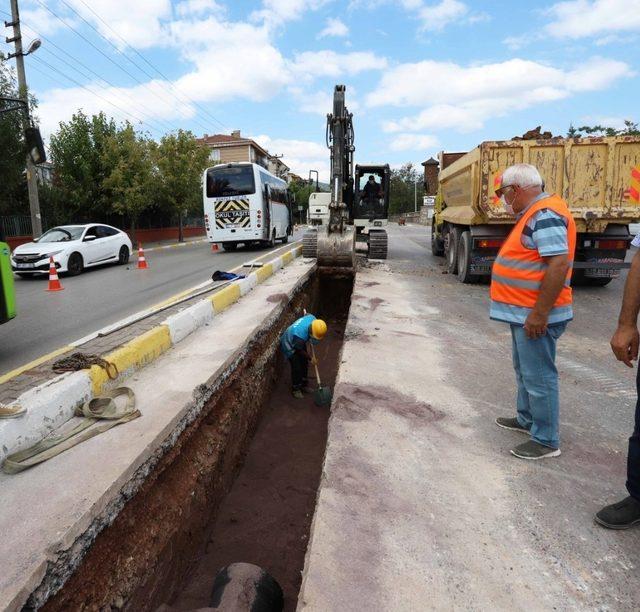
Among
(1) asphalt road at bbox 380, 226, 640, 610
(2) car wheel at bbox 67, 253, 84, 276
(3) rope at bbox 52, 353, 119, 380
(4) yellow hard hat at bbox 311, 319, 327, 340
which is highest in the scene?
(2) car wheel at bbox 67, 253, 84, 276

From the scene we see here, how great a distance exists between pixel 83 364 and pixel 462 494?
3031 millimetres

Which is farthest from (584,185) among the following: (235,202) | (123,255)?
(123,255)

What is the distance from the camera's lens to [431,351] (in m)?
5.30

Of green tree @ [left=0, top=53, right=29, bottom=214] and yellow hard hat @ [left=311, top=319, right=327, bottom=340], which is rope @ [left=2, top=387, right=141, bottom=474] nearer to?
yellow hard hat @ [left=311, top=319, right=327, bottom=340]

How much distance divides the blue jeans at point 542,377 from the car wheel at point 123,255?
1432 cm

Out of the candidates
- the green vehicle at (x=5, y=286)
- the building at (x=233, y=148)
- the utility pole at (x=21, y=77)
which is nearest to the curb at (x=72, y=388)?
the green vehicle at (x=5, y=286)

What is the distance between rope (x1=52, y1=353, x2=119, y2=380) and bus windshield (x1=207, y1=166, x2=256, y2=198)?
14.6 metres

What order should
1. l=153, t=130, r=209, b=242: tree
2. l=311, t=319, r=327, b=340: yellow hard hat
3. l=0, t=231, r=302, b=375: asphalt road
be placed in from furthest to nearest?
1. l=153, t=130, r=209, b=242: tree
2. l=0, t=231, r=302, b=375: asphalt road
3. l=311, t=319, r=327, b=340: yellow hard hat

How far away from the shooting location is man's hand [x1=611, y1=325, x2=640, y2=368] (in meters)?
2.33

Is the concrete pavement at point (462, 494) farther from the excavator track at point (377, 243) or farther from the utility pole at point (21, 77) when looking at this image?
the utility pole at point (21, 77)

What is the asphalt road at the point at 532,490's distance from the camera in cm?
204

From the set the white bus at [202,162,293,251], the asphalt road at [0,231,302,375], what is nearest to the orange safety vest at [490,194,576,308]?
the asphalt road at [0,231,302,375]

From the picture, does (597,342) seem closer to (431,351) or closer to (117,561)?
(431,351)

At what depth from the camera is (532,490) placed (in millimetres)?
2684
